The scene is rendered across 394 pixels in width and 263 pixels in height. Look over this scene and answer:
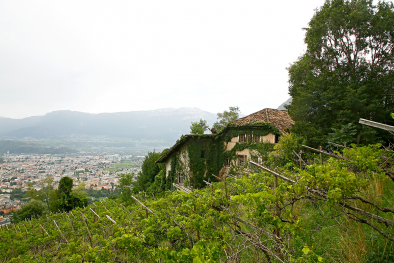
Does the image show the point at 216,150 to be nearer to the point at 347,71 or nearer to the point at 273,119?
the point at 273,119

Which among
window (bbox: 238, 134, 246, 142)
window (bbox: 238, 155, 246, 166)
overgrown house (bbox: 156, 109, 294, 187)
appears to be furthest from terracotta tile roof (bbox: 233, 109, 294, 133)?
window (bbox: 238, 155, 246, 166)

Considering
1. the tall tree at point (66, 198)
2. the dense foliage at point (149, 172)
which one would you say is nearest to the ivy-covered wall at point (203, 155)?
the dense foliage at point (149, 172)

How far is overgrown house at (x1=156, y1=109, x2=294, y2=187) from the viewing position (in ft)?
54.4

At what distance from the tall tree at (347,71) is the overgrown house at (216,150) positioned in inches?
135

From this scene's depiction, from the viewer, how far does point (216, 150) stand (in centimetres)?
1839

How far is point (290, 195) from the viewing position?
275 cm

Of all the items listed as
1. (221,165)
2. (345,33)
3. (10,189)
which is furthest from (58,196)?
(10,189)

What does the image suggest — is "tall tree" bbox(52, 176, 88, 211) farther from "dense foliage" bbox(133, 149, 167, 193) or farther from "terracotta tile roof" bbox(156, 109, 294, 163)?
"terracotta tile roof" bbox(156, 109, 294, 163)

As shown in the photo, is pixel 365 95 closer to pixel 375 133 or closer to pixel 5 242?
pixel 375 133

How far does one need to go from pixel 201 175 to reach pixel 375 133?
1295 cm

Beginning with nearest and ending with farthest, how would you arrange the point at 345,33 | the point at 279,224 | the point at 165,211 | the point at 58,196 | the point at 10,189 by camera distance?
the point at 279,224 < the point at 165,211 < the point at 345,33 < the point at 58,196 < the point at 10,189

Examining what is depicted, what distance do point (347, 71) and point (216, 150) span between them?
12.1 metres

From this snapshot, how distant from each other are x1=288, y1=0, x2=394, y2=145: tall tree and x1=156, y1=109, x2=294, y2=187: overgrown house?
135 inches

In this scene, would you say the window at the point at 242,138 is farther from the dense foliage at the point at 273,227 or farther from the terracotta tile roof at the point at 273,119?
the dense foliage at the point at 273,227
